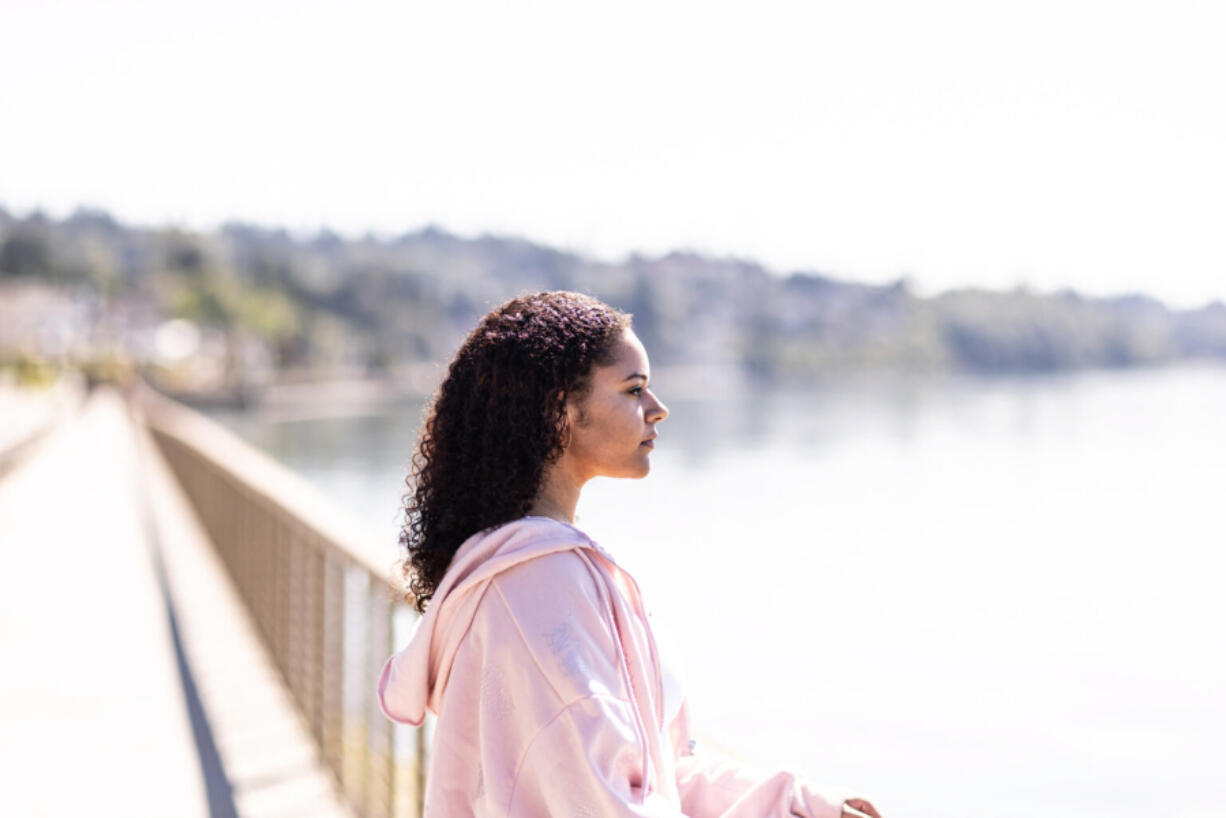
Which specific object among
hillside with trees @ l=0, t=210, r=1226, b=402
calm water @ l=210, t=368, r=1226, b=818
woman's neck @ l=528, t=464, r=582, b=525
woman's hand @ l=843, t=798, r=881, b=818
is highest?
woman's neck @ l=528, t=464, r=582, b=525

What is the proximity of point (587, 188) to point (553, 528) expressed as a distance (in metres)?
106

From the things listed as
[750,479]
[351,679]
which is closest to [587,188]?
[750,479]

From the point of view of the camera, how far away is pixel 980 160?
9400 centimetres

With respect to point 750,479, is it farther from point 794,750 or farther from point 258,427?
point 258,427

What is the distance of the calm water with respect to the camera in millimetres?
19078

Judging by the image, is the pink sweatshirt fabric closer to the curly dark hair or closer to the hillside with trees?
the curly dark hair

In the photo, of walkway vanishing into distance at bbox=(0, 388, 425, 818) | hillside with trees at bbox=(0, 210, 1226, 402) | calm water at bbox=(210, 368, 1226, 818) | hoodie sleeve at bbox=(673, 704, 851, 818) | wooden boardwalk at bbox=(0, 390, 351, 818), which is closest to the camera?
hoodie sleeve at bbox=(673, 704, 851, 818)

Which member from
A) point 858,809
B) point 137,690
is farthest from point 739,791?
point 137,690

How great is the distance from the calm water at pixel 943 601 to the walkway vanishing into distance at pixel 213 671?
3.90ft

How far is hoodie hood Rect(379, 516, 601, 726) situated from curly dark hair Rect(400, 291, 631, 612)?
0.16 feet

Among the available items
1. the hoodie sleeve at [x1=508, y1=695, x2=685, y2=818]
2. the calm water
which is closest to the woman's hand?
the hoodie sleeve at [x1=508, y1=695, x2=685, y2=818]

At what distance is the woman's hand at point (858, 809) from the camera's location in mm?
1187

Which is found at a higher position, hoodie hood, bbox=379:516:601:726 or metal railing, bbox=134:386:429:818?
hoodie hood, bbox=379:516:601:726

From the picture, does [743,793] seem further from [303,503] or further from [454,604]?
[303,503]
